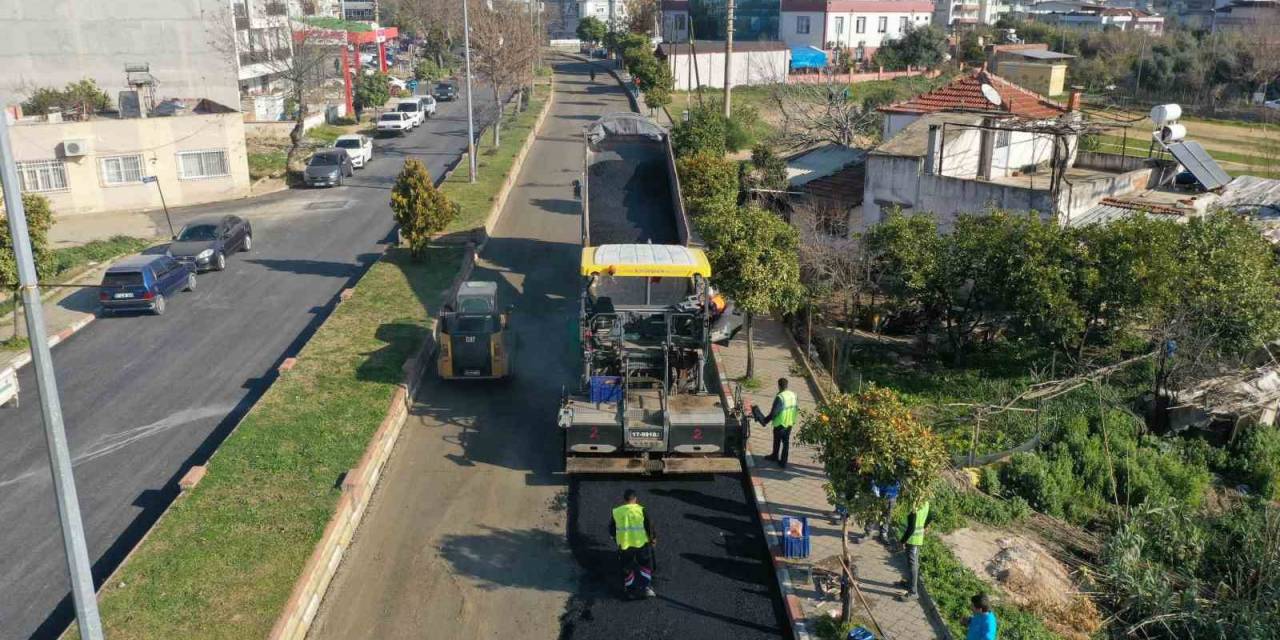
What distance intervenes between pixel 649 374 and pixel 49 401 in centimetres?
964

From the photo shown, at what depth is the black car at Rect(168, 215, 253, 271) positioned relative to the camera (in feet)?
85.7

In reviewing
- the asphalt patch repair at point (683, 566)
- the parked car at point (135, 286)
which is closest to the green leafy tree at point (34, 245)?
the parked car at point (135, 286)

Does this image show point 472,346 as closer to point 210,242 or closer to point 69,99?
point 210,242

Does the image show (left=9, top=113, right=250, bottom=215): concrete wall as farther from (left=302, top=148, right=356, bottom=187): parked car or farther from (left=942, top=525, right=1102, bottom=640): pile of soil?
(left=942, top=525, right=1102, bottom=640): pile of soil

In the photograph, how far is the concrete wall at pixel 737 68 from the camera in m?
70.6

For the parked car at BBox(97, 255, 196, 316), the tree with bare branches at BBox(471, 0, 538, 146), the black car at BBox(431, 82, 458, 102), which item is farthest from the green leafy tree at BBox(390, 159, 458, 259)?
the black car at BBox(431, 82, 458, 102)

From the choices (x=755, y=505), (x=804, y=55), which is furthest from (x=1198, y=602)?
(x=804, y=55)

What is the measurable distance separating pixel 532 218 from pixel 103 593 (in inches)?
890

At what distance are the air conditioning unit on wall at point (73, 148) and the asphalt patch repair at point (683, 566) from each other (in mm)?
26517

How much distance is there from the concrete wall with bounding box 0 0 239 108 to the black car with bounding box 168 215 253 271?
77.0 ft

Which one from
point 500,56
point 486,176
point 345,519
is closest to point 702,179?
point 486,176

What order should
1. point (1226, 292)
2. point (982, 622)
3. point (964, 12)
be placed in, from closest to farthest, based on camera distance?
point (982, 622) < point (1226, 292) < point (964, 12)

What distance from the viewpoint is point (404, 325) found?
21656mm

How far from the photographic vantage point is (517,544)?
530 inches
